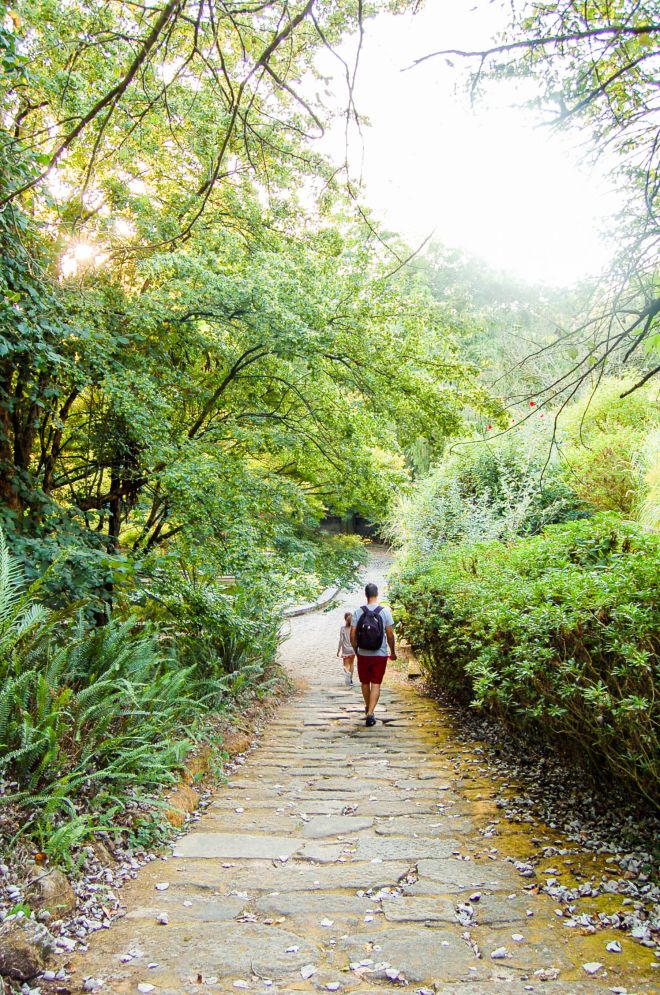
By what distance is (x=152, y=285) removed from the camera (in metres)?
6.87

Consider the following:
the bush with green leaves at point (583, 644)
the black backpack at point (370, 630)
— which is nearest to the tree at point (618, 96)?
the bush with green leaves at point (583, 644)

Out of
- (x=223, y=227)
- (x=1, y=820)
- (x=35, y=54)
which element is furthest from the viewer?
(x=223, y=227)

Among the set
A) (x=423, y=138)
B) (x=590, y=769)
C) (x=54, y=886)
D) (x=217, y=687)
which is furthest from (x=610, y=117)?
(x=217, y=687)

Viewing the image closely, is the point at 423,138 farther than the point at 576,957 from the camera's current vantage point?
Yes

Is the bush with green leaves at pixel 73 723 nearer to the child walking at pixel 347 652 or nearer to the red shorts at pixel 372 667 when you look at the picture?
the red shorts at pixel 372 667

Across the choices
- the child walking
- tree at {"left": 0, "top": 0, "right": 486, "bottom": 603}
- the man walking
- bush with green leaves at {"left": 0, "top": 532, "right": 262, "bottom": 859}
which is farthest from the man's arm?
bush with green leaves at {"left": 0, "top": 532, "right": 262, "bottom": 859}

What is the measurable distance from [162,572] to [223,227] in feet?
11.9

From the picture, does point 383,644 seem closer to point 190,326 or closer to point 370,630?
point 370,630

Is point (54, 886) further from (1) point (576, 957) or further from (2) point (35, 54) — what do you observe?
(2) point (35, 54)

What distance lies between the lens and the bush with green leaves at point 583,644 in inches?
125

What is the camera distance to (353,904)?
3.01 m

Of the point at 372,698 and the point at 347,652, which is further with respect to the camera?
the point at 347,652

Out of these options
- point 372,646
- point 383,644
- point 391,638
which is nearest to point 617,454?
point 391,638

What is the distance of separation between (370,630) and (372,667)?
0.40m
